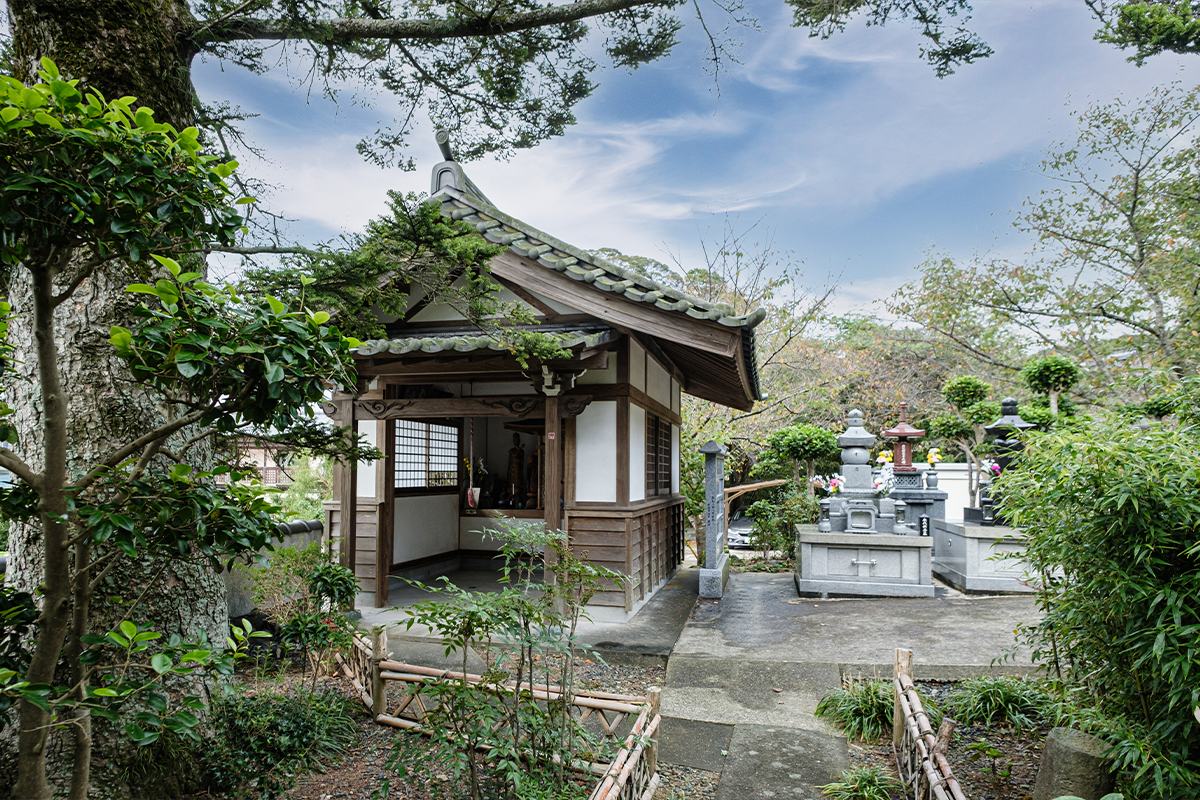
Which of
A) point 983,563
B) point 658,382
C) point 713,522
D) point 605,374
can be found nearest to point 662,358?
point 658,382

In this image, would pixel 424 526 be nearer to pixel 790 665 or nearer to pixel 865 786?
pixel 790 665

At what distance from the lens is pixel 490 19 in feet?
12.7

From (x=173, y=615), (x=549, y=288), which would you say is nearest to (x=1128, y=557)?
(x=173, y=615)

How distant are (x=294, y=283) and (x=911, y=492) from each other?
10086mm

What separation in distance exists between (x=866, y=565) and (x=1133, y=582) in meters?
6.21

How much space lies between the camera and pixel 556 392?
6414 millimetres

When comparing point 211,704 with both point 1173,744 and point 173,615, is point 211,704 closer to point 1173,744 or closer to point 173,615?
point 173,615

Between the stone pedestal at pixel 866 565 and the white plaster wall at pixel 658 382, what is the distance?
2797 millimetres

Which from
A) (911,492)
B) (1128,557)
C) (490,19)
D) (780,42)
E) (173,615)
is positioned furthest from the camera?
(911,492)

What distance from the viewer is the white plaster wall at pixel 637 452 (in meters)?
7.23

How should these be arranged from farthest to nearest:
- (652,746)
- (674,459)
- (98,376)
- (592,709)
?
(674,459)
(592,709)
(652,746)
(98,376)

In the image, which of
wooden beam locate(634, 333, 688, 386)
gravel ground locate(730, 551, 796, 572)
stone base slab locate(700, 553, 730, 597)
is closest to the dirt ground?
wooden beam locate(634, 333, 688, 386)

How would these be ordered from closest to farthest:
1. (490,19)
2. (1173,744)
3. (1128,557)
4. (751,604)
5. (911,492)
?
(1173,744) → (1128,557) → (490,19) → (751,604) → (911,492)

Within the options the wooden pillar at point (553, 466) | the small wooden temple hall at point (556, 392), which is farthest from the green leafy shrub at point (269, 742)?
the wooden pillar at point (553, 466)
